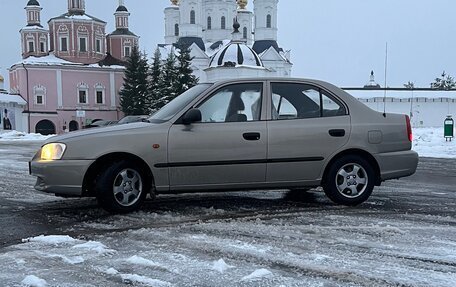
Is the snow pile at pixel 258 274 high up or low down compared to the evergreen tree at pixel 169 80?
down

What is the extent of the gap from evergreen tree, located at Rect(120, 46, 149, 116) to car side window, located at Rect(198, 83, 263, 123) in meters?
58.4

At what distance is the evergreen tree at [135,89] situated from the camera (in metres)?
64.2

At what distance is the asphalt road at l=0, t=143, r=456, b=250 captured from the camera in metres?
5.68

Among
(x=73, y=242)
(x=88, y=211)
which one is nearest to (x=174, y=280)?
(x=73, y=242)

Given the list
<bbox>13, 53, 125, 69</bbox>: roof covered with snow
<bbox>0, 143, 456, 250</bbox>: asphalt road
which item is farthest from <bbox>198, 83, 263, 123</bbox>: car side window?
<bbox>13, 53, 125, 69</bbox>: roof covered with snow

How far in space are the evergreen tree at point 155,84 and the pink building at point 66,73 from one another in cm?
845

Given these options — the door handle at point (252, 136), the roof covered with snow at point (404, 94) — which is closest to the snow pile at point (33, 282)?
the door handle at point (252, 136)

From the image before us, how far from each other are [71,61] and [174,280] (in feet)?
235

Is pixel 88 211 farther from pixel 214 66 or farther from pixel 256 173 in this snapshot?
pixel 214 66

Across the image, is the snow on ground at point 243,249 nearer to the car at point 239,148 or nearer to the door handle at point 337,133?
the car at point 239,148

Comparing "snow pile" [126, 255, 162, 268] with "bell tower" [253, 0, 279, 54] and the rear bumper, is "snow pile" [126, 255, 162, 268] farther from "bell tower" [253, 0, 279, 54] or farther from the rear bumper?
"bell tower" [253, 0, 279, 54]

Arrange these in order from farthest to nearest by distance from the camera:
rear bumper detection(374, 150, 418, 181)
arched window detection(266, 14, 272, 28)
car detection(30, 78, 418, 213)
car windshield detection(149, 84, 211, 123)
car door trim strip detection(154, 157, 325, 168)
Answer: arched window detection(266, 14, 272, 28), rear bumper detection(374, 150, 418, 181), car windshield detection(149, 84, 211, 123), car door trim strip detection(154, 157, 325, 168), car detection(30, 78, 418, 213)

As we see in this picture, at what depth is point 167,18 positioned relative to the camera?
8138 centimetres

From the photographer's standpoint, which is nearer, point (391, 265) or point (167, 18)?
point (391, 265)
